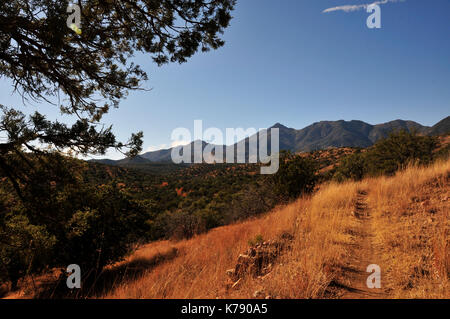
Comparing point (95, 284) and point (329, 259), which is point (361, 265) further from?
point (95, 284)

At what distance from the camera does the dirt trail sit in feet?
6.64

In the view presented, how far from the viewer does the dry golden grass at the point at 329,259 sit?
2002mm

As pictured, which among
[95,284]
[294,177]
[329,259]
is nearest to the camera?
[329,259]

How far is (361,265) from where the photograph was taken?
2.63 meters

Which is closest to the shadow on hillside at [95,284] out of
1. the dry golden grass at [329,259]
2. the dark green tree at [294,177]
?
the dry golden grass at [329,259]

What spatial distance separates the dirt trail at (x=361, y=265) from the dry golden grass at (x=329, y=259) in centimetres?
6

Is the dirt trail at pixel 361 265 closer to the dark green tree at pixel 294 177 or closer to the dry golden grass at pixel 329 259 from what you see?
the dry golden grass at pixel 329 259

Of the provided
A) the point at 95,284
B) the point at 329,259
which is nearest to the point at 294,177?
the point at 329,259

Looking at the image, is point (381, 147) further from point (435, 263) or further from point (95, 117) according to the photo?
point (95, 117)

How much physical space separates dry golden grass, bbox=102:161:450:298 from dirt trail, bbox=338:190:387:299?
6 cm

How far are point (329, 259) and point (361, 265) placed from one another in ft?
1.62

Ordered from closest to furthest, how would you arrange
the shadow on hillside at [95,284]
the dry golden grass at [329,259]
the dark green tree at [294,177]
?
the dry golden grass at [329,259], the shadow on hillside at [95,284], the dark green tree at [294,177]
